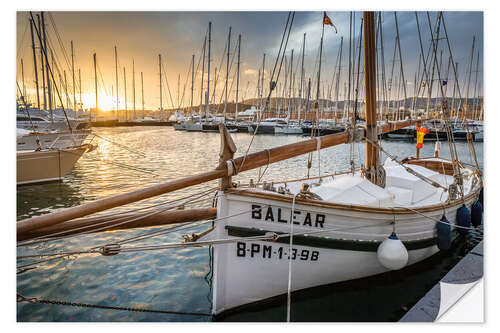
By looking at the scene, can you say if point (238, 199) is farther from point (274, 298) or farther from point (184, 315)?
point (184, 315)

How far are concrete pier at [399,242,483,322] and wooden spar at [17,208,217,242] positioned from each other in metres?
2.26

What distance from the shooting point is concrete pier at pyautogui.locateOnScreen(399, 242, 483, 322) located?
2962 millimetres

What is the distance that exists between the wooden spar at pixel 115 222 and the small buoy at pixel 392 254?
1.78 metres

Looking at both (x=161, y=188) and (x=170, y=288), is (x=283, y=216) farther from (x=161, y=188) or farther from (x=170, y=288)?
(x=170, y=288)

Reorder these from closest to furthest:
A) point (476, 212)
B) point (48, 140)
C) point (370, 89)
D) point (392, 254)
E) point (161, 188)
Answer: point (161, 188)
point (392, 254)
point (370, 89)
point (476, 212)
point (48, 140)

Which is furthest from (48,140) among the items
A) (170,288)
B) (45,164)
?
(170,288)

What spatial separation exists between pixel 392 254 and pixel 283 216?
1217 mm

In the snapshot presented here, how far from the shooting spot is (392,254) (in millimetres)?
3029

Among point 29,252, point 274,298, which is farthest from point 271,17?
point 29,252

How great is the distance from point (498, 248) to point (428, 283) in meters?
0.95

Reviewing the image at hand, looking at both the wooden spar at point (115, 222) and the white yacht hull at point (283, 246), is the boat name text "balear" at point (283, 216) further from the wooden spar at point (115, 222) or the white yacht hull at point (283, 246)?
the wooden spar at point (115, 222)

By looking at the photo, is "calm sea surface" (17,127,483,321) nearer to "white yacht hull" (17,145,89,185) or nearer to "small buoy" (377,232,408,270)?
"small buoy" (377,232,408,270)

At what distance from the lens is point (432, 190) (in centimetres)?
470

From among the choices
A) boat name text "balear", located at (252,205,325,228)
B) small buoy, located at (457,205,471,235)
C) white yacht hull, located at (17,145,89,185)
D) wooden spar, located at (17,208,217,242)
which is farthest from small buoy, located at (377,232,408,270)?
white yacht hull, located at (17,145,89,185)
